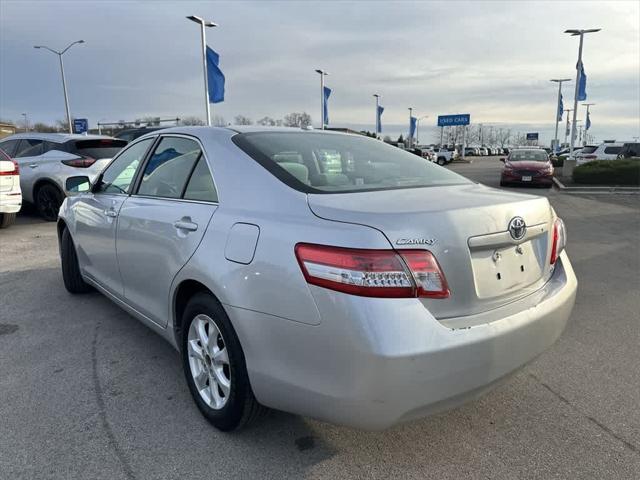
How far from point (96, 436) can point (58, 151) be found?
8.37 meters

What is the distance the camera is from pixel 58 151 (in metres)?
9.47

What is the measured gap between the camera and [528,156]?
749 inches

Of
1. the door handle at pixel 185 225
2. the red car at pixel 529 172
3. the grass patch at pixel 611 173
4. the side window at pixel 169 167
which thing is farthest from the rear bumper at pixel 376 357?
the grass patch at pixel 611 173

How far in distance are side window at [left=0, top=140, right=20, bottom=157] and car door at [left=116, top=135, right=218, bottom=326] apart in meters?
8.69

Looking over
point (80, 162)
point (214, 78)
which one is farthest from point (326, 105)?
point (80, 162)

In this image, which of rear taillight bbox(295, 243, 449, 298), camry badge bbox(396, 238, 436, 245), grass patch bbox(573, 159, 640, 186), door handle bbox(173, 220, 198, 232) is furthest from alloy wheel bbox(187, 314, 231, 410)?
grass patch bbox(573, 159, 640, 186)

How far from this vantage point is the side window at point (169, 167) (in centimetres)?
300

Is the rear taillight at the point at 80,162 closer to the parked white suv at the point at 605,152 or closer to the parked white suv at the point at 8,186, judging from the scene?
the parked white suv at the point at 8,186

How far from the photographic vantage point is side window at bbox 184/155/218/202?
2670 millimetres

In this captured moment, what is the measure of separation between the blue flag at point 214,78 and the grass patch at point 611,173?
14.3 metres

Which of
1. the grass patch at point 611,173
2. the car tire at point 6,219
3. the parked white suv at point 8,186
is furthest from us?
the grass patch at point 611,173

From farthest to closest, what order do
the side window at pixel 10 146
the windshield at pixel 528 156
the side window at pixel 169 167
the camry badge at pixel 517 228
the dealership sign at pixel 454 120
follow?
1. the dealership sign at pixel 454 120
2. the windshield at pixel 528 156
3. the side window at pixel 10 146
4. the side window at pixel 169 167
5. the camry badge at pixel 517 228

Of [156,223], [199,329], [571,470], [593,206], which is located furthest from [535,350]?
[593,206]

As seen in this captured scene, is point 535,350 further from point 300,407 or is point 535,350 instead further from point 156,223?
point 156,223
